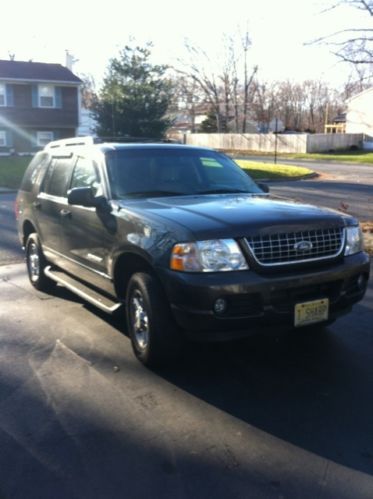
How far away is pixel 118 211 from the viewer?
16.0 feet

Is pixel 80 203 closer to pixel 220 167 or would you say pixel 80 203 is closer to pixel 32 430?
pixel 220 167

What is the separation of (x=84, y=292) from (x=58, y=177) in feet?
5.05

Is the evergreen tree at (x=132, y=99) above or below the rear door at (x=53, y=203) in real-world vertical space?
above

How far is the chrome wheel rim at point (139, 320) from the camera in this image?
179 inches

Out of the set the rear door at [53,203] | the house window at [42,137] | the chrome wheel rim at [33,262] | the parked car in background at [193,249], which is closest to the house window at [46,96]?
the house window at [42,137]

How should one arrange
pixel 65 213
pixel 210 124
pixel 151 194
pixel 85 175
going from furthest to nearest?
1. pixel 210 124
2. pixel 65 213
3. pixel 85 175
4. pixel 151 194

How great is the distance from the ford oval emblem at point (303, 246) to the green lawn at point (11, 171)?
62.0ft

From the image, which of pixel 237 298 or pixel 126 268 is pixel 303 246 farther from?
pixel 126 268

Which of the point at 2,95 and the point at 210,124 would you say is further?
the point at 210,124

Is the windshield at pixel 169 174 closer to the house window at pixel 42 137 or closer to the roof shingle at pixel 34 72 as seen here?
the roof shingle at pixel 34 72

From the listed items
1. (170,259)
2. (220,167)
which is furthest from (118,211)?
(220,167)

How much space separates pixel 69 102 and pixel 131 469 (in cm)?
3581

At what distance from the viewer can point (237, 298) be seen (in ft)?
13.0

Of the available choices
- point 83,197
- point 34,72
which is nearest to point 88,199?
point 83,197
